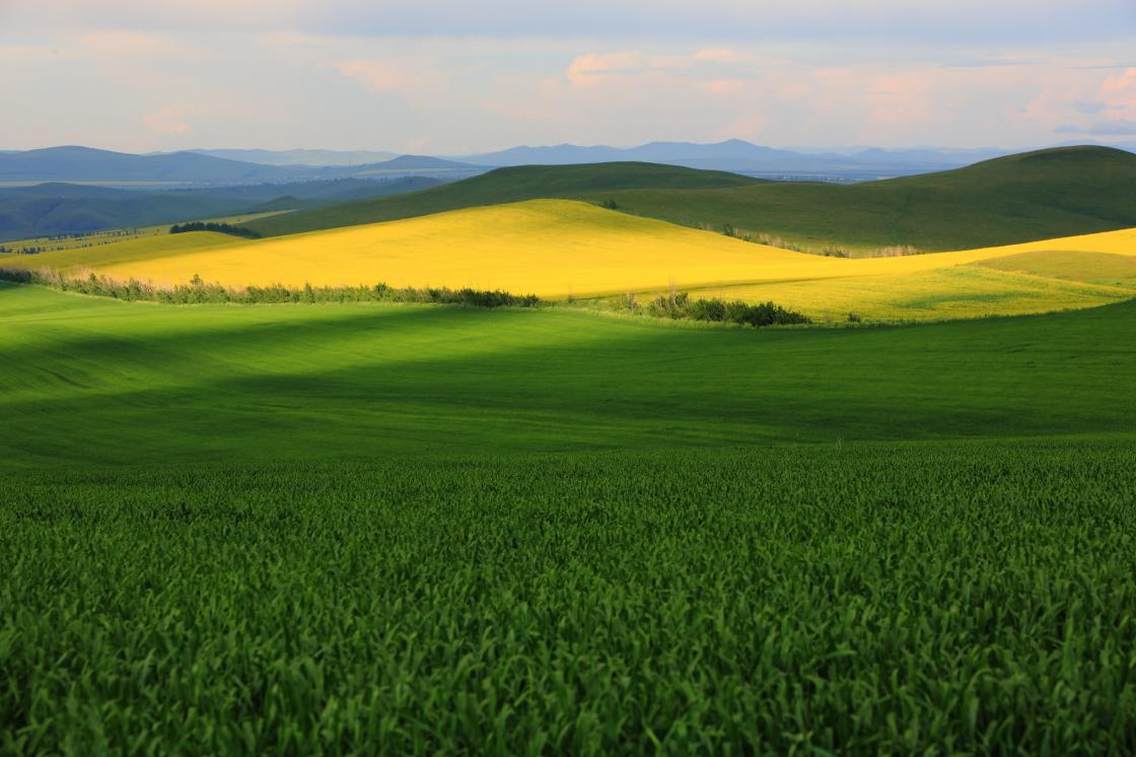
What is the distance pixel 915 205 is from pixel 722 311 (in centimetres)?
10476

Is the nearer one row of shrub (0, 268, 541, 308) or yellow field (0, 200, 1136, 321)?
yellow field (0, 200, 1136, 321)

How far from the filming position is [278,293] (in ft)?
237

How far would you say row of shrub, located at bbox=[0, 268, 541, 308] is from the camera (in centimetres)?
6550

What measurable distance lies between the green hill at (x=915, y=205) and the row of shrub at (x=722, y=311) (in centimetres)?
5812

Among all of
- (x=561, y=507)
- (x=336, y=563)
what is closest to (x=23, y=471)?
(x=561, y=507)

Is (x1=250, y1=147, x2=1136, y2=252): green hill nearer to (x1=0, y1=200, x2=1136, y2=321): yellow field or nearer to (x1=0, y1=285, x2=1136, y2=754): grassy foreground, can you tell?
(x1=0, y1=200, x2=1136, y2=321): yellow field

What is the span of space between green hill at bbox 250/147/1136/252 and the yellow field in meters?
22.0

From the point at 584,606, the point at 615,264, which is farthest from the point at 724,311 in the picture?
the point at 584,606

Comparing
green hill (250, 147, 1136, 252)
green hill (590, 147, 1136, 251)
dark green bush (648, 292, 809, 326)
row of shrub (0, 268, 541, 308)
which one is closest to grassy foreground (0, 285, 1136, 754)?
dark green bush (648, 292, 809, 326)

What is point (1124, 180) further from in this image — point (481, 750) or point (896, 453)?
point (481, 750)

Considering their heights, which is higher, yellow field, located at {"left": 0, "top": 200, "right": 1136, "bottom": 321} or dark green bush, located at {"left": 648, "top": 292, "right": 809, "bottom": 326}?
yellow field, located at {"left": 0, "top": 200, "right": 1136, "bottom": 321}

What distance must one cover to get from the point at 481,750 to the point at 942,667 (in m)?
2.14

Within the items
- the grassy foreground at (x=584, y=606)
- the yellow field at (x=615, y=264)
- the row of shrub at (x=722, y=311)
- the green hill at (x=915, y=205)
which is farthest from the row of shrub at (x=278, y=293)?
the green hill at (x=915, y=205)

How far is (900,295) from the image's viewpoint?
63000 millimetres
